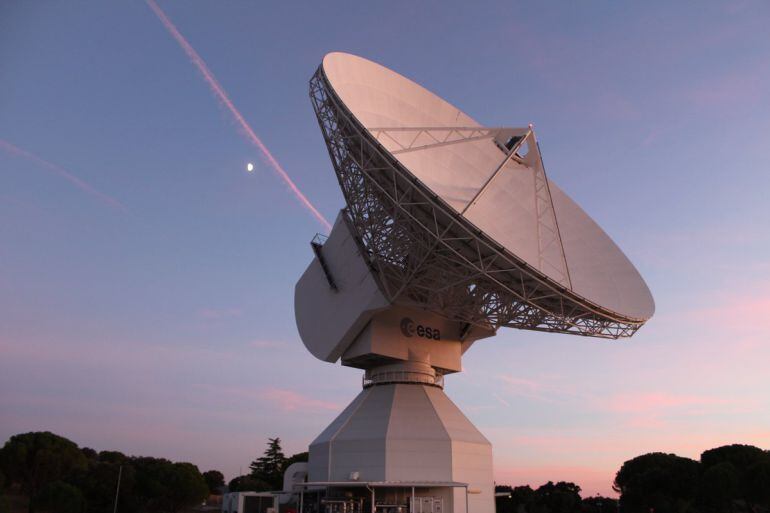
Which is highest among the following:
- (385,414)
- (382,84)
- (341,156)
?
(382,84)

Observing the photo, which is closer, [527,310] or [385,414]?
[527,310]

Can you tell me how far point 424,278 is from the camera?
965 inches

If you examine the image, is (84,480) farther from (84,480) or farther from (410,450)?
(410,450)

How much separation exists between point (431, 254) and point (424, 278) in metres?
2.53

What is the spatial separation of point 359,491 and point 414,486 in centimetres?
297

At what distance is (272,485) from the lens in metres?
58.0

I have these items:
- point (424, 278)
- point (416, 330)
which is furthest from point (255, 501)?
point (424, 278)

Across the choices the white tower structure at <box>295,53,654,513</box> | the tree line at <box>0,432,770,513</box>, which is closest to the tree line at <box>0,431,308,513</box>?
the tree line at <box>0,432,770,513</box>

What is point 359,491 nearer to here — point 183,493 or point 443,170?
point 443,170

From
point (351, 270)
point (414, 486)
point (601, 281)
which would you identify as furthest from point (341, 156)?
point (414, 486)

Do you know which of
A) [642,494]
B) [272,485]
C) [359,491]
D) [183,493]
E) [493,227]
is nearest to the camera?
[493,227]

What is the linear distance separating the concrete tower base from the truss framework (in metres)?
4.72

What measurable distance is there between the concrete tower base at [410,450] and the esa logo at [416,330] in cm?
235

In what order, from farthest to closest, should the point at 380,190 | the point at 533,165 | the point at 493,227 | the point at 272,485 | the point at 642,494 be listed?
1. the point at 272,485
2. the point at 642,494
3. the point at 533,165
4. the point at 493,227
5. the point at 380,190
